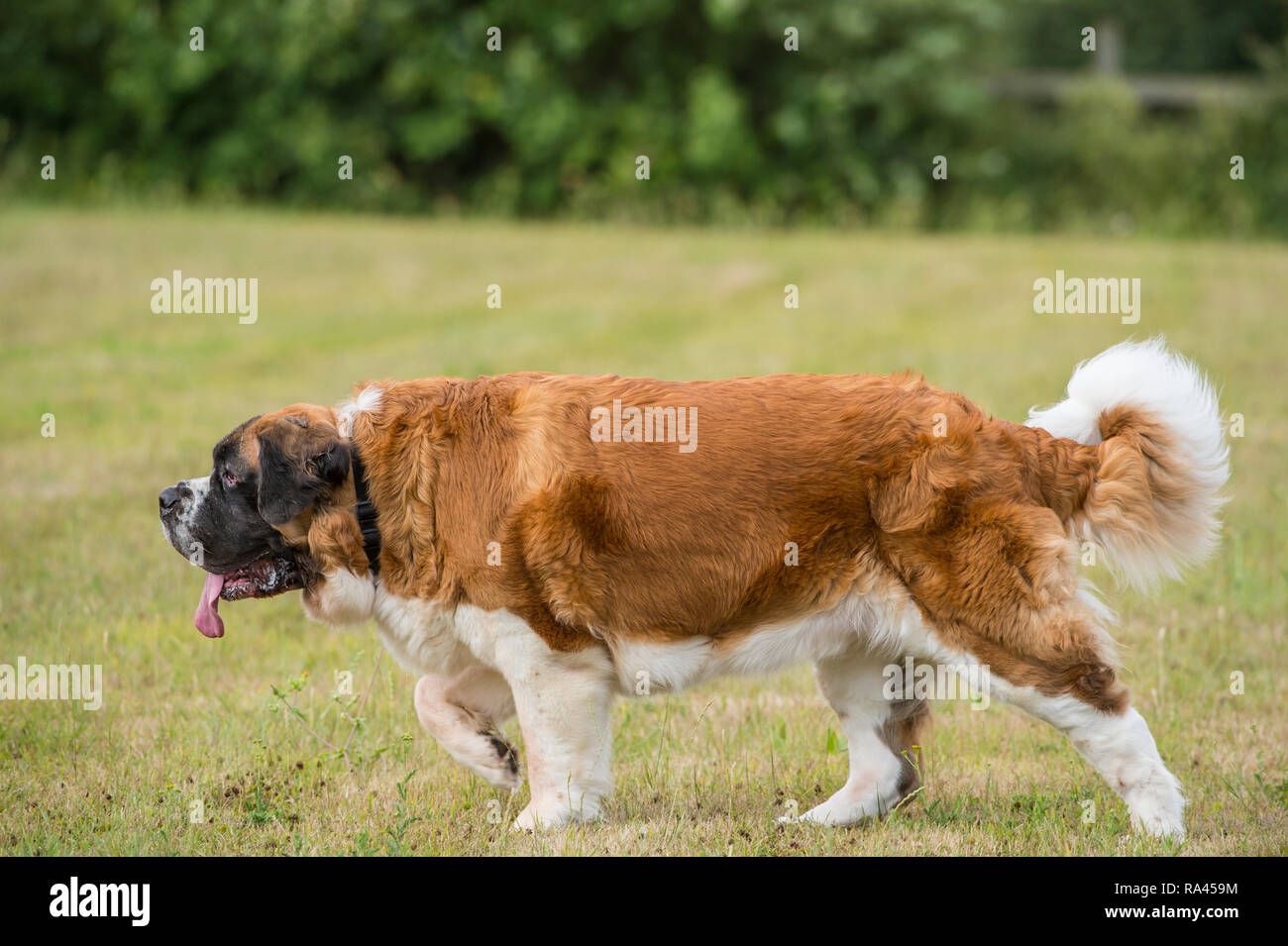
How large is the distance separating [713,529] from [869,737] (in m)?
1.18

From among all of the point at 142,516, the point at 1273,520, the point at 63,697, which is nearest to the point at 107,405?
the point at 142,516

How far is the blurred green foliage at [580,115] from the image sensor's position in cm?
2645

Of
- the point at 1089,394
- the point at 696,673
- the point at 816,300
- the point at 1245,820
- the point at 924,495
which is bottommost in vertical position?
the point at 1245,820

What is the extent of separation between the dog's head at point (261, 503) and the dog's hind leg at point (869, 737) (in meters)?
2.01

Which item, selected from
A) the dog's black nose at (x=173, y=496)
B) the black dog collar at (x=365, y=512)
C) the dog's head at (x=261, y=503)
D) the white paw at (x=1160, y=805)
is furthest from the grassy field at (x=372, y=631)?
the dog's black nose at (x=173, y=496)

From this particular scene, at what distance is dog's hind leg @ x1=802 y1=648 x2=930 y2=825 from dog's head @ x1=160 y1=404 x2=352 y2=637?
2.01m

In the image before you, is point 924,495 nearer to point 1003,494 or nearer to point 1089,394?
point 1003,494

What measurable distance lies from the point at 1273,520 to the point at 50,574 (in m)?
7.63

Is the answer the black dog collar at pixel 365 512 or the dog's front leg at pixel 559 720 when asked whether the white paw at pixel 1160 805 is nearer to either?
the dog's front leg at pixel 559 720

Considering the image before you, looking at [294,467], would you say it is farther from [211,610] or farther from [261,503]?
[211,610]

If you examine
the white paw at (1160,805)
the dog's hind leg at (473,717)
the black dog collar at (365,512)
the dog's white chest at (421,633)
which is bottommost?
the white paw at (1160,805)

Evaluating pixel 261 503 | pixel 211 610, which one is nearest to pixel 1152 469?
pixel 261 503

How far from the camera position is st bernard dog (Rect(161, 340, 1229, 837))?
477 cm

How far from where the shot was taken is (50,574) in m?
8.13
